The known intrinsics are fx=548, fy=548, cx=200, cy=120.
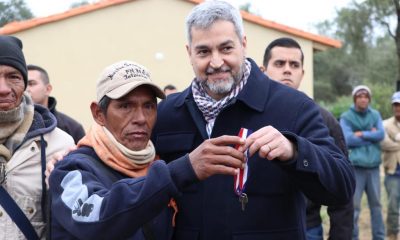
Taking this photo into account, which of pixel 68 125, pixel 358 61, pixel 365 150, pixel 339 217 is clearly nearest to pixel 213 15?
pixel 339 217

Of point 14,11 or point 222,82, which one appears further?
point 14,11

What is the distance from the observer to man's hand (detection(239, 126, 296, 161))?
2.01 metres

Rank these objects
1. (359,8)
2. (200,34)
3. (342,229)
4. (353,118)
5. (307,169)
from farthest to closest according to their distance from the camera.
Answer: (359,8)
(353,118)
(342,229)
(200,34)
(307,169)

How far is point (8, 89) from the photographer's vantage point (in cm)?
278

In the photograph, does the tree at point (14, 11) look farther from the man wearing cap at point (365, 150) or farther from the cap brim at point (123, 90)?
the cap brim at point (123, 90)

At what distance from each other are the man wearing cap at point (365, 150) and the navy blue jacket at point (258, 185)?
547 cm

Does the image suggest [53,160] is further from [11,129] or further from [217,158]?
[217,158]

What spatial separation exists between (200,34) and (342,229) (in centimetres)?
247

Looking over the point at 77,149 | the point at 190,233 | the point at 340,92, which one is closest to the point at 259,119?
the point at 190,233

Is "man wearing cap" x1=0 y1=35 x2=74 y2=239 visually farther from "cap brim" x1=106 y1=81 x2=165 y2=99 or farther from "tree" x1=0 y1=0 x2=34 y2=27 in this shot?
"tree" x1=0 y1=0 x2=34 y2=27

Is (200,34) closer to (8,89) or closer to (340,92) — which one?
(8,89)

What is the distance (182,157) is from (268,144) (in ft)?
1.06

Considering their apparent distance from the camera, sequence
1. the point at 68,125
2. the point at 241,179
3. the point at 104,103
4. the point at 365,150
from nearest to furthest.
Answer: the point at 241,179, the point at 104,103, the point at 68,125, the point at 365,150

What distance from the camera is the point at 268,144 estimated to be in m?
2.03
